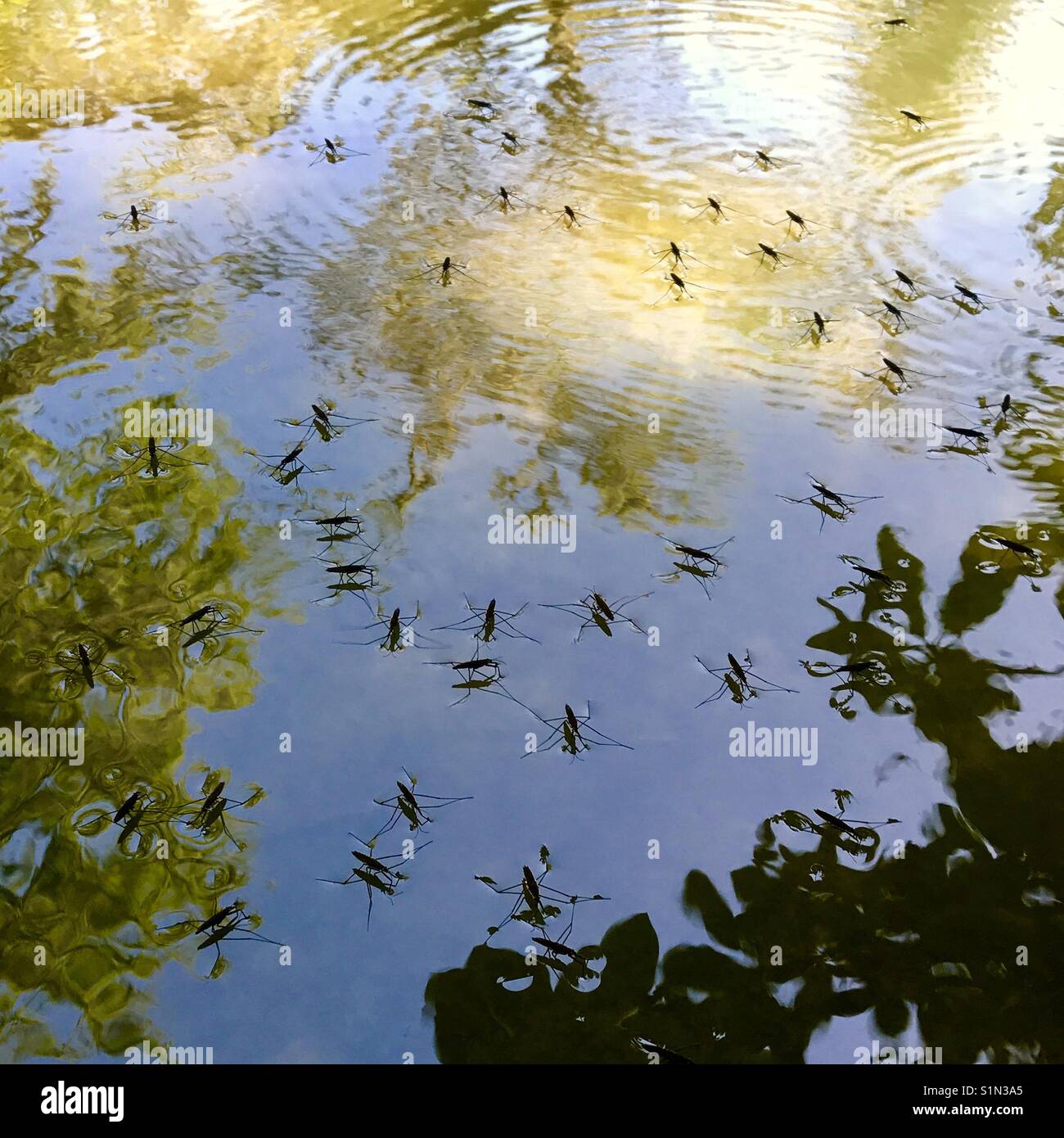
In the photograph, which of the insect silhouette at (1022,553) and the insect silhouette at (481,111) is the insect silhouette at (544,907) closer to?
the insect silhouette at (1022,553)

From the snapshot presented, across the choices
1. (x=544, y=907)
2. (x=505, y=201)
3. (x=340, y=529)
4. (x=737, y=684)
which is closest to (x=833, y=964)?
(x=544, y=907)

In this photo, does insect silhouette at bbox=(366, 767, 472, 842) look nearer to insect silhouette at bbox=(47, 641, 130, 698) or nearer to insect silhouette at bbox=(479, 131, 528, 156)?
insect silhouette at bbox=(47, 641, 130, 698)

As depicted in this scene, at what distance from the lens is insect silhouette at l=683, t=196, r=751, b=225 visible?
6754mm

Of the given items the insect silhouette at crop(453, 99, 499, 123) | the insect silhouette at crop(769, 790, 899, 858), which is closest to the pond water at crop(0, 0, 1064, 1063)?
the insect silhouette at crop(769, 790, 899, 858)

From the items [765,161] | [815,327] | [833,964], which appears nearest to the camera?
[833,964]

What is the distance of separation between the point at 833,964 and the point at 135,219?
656cm

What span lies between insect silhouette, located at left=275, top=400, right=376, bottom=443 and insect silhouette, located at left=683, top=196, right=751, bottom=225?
2.99 metres

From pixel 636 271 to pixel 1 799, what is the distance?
486 centimetres

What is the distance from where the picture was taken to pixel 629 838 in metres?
4.07

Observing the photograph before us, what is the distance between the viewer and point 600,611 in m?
4.74

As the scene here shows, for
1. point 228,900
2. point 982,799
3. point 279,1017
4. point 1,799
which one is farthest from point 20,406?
point 982,799

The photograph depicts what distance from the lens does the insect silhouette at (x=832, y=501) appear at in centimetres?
509

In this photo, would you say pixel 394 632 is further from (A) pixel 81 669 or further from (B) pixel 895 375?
(B) pixel 895 375
